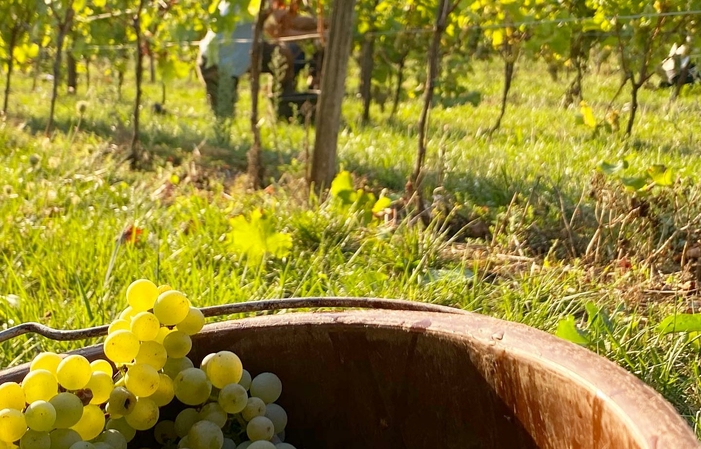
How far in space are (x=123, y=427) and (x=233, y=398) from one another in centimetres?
12

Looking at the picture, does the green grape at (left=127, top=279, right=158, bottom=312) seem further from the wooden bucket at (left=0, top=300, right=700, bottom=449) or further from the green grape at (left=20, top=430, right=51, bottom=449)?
the green grape at (left=20, top=430, right=51, bottom=449)

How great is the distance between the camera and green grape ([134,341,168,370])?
790 millimetres

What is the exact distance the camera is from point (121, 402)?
2.49 feet

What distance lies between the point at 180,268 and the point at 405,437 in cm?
167

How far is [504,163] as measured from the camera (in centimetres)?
424

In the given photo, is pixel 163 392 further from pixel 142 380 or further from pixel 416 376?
pixel 416 376

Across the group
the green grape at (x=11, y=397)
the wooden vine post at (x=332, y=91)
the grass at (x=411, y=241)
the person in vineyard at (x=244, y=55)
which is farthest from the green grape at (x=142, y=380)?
the person in vineyard at (x=244, y=55)

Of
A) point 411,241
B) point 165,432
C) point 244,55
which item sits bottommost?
point 411,241

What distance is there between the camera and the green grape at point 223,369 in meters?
0.80

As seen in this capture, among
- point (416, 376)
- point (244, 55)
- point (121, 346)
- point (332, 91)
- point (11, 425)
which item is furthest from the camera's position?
point (244, 55)

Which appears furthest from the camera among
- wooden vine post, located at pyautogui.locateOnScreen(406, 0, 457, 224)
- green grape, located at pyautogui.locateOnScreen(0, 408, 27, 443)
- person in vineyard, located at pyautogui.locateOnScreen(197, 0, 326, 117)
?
person in vineyard, located at pyautogui.locateOnScreen(197, 0, 326, 117)

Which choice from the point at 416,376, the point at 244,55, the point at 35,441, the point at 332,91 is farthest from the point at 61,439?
the point at 244,55

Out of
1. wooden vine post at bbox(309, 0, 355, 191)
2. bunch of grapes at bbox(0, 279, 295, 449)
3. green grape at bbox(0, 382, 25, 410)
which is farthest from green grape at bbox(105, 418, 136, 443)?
wooden vine post at bbox(309, 0, 355, 191)

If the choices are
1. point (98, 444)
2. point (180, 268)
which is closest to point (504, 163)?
point (180, 268)
